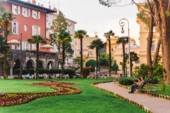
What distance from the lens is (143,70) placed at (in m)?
25.8

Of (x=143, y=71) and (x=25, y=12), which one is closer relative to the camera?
(x=143, y=71)

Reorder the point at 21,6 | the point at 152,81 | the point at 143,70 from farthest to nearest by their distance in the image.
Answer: the point at 21,6 < the point at 152,81 < the point at 143,70

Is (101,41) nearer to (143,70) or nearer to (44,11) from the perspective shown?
(44,11)

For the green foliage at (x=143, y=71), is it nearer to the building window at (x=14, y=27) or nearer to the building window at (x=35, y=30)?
the building window at (x=14, y=27)

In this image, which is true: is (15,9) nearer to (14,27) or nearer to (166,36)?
(14,27)

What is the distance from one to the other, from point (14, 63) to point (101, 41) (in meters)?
20.2

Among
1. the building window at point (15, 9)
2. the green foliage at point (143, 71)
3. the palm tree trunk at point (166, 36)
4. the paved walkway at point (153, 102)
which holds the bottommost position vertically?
the paved walkway at point (153, 102)

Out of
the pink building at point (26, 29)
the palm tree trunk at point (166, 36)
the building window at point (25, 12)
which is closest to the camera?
the palm tree trunk at point (166, 36)

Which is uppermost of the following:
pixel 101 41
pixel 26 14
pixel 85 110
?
pixel 26 14

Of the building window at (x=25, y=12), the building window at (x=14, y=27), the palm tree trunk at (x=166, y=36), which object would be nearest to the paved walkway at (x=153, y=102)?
the palm tree trunk at (x=166, y=36)

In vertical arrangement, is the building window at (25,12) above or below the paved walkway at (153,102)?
above

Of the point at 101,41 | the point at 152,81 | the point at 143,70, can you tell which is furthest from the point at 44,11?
the point at 143,70

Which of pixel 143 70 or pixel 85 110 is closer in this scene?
pixel 85 110

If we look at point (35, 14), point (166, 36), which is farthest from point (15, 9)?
point (166, 36)
